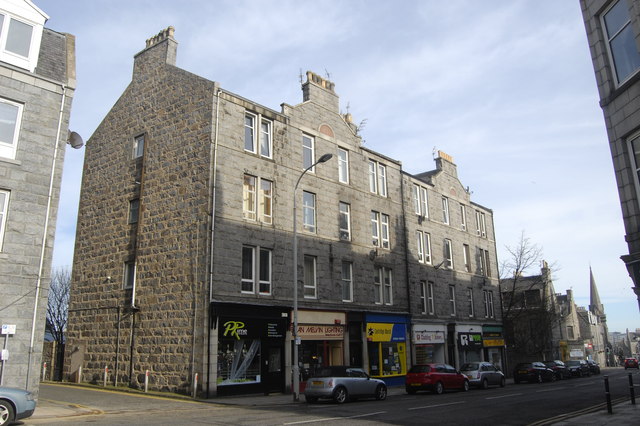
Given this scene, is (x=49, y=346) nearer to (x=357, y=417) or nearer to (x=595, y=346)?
A: (x=357, y=417)

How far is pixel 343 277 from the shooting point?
1107 inches

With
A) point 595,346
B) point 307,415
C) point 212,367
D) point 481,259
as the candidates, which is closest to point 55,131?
point 212,367

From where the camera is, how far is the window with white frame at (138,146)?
86.7 feet

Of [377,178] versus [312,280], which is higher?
[377,178]

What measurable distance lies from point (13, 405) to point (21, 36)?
460 inches

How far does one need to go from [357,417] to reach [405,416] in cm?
137

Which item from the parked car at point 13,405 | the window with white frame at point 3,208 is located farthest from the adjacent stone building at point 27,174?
the parked car at point 13,405

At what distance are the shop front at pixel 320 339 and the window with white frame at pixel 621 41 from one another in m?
16.5

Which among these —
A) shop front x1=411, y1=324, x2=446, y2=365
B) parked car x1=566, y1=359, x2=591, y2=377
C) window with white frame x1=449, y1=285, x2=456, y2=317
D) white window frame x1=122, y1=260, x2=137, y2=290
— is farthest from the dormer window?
parked car x1=566, y1=359, x2=591, y2=377

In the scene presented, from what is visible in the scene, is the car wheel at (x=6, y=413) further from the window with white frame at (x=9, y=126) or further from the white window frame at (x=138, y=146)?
the white window frame at (x=138, y=146)

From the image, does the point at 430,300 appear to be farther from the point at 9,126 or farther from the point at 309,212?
the point at 9,126

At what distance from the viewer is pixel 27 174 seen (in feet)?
52.4

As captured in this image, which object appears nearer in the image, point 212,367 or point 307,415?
point 307,415

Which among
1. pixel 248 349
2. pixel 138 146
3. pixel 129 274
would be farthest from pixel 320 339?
pixel 138 146
